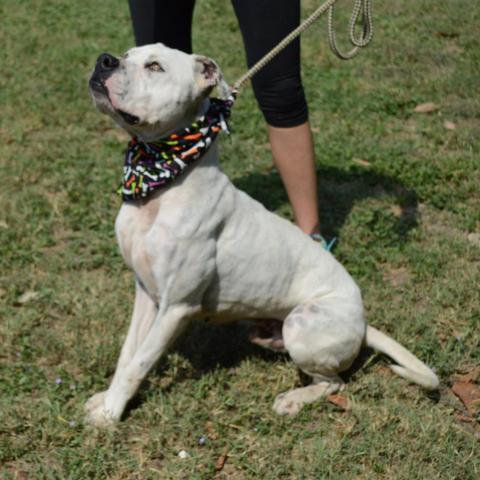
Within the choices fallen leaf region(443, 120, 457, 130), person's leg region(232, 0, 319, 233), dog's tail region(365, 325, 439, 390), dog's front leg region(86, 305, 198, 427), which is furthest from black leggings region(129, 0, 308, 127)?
fallen leaf region(443, 120, 457, 130)

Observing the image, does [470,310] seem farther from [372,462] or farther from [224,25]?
[224,25]

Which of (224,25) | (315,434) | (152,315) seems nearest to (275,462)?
(315,434)

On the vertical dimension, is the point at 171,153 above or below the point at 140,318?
above

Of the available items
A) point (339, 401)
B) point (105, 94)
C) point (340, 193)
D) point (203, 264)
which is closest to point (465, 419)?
point (339, 401)

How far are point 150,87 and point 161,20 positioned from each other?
1339 mm

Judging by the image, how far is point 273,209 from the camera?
5.50 meters

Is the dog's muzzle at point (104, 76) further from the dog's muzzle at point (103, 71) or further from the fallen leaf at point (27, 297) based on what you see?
the fallen leaf at point (27, 297)

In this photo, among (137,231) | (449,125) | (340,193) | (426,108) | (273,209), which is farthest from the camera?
(426,108)

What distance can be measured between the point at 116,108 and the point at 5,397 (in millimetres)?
1476

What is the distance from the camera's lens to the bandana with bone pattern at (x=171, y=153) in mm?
3322

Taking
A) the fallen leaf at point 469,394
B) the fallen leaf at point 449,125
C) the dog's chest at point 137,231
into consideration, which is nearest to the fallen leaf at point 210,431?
the dog's chest at point 137,231

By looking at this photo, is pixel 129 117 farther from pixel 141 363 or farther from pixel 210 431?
pixel 210 431

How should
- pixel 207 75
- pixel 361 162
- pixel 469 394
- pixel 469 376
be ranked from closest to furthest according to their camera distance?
pixel 207 75 < pixel 469 394 < pixel 469 376 < pixel 361 162

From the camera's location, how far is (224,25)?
9.59 m
